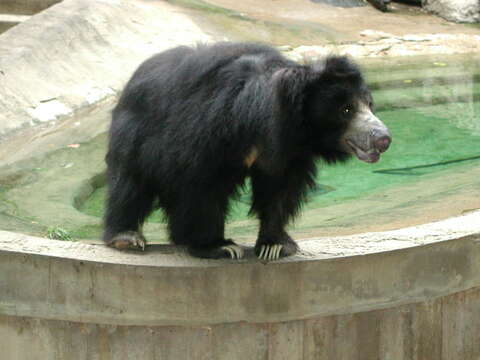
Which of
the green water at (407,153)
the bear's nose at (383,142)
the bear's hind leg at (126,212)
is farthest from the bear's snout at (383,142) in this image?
the green water at (407,153)

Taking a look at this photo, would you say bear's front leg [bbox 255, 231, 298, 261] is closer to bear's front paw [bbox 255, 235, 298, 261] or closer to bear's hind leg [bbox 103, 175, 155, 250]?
bear's front paw [bbox 255, 235, 298, 261]

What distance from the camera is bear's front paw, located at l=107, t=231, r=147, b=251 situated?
370 centimetres

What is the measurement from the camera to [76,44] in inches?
352

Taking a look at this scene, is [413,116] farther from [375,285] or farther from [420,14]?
[420,14]

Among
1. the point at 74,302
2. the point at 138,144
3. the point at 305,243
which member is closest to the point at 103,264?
the point at 74,302

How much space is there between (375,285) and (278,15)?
10132mm

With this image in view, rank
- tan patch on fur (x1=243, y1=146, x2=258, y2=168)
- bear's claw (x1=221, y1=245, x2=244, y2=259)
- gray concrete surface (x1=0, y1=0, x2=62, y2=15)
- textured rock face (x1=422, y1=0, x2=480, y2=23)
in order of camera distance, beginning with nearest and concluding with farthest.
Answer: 1. tan patch on fur (x1=243, y1=146, x2=258, y2=168)
2. bear's claw (x1=221, y1=245, x2=244, y2=259)
3. gray concrete surface (x1=0, y1=0, x2=62, y2=15)
4. textured rock face (x1=422, y1=0, x2=480, y2=23)

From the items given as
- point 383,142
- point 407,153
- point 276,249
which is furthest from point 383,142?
point 407,153

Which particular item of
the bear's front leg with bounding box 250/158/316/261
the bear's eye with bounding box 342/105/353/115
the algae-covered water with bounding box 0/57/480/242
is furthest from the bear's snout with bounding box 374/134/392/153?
the algae-covered water with bounding box 0/57/480/242

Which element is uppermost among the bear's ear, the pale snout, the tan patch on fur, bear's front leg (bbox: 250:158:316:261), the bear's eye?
the bear's ear

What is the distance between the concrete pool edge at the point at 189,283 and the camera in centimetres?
349

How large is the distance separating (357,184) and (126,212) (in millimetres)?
3241

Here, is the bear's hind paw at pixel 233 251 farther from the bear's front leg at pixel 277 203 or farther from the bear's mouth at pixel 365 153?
the bear's mouth at pixel 365 153

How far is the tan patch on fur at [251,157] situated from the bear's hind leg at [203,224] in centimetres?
17
